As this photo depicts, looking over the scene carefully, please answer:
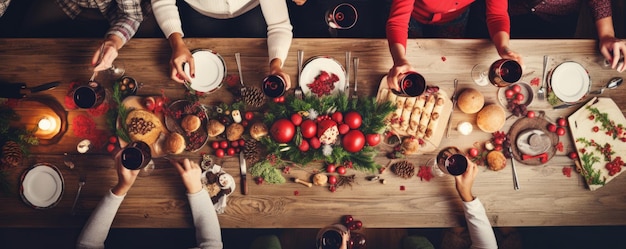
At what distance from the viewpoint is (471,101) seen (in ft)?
5.20

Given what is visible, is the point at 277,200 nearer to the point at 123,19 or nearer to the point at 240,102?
the point at 240,102

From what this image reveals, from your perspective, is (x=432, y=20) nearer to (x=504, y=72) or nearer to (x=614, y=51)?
(x=504, y=72)

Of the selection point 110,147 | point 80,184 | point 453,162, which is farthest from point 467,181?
point 80,184

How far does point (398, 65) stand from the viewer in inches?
58.2

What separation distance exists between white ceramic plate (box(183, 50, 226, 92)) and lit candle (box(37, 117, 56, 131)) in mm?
659

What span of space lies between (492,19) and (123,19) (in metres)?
1.74

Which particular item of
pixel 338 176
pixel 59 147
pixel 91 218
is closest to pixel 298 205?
pixel 338 176

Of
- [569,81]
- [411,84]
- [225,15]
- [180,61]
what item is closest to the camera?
[411,84]

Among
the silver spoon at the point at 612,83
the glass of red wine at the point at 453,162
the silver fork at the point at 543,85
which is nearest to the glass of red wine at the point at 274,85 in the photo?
the glass of red wine at the point at 453,162

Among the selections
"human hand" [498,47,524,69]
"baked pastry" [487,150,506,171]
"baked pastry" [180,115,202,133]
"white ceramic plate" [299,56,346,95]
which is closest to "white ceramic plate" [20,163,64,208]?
"baked pastry" [180,115,202,133]

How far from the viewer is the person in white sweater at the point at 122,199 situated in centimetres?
157

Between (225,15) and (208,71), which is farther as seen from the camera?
(225,15)

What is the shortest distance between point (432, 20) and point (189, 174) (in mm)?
1496

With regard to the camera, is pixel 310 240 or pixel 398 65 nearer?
pixel 398 65
